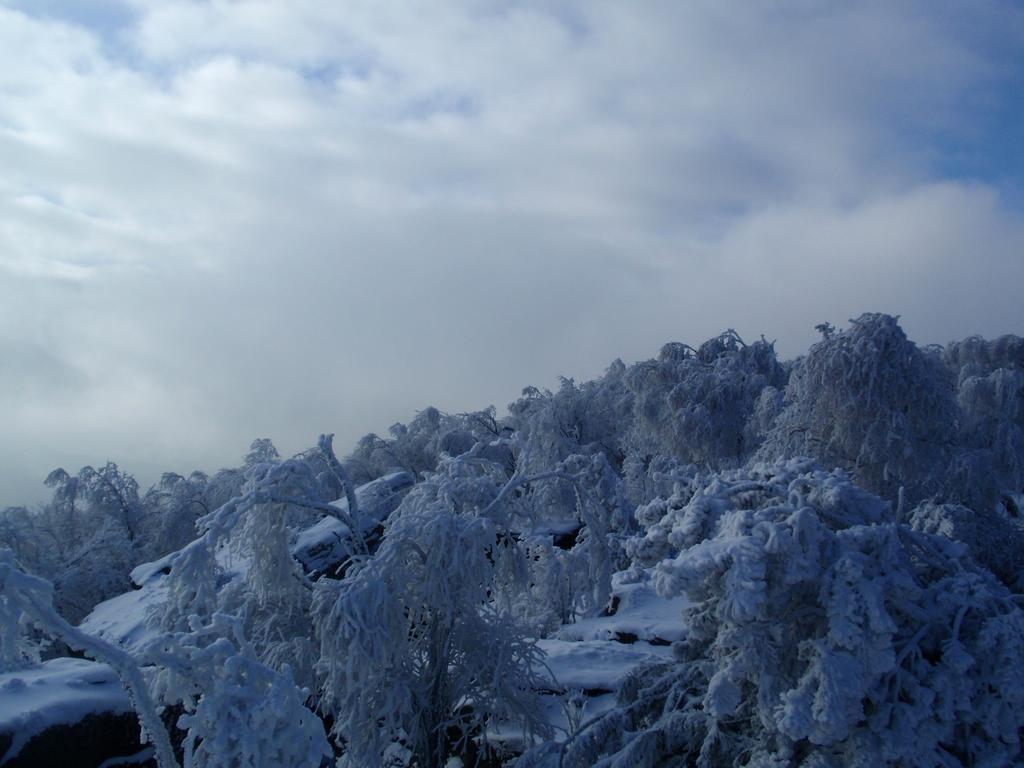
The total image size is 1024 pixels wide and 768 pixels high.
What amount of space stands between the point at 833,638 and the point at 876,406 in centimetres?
698

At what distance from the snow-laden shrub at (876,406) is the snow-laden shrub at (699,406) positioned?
19.2 ft

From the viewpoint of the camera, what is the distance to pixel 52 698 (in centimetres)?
695

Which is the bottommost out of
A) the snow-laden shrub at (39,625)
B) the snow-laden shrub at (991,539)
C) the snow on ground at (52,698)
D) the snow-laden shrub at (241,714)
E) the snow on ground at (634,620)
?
the snow on ground at (634,620)

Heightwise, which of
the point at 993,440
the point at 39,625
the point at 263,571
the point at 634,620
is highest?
the point at 39,625

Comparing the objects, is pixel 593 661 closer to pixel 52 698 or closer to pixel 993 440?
pixel 52 698

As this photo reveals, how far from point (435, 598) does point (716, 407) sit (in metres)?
12.9

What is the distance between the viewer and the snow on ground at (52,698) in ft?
21.4

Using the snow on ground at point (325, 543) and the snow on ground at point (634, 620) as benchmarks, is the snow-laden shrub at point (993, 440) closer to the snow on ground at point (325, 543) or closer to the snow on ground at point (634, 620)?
the snow on ground at point (634, 620)

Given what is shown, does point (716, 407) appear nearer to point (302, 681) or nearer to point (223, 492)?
point (302, 681)

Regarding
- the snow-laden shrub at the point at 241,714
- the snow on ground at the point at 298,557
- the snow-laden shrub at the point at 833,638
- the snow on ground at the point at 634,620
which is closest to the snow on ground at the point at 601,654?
the snow on ground at the point at 634,620

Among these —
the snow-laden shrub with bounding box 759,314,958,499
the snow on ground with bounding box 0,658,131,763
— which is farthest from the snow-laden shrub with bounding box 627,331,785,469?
the snow on ground with bounding box 0,658,131,763

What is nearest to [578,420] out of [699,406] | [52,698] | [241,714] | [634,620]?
[699,406]

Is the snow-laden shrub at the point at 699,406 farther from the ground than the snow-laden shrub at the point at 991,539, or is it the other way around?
the snow-laden shrub at the point at 699,406

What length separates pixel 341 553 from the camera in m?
10.8
